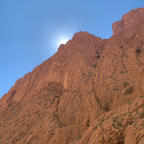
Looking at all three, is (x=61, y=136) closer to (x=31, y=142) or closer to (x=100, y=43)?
(x=31, y=142)

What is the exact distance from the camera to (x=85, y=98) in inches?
854

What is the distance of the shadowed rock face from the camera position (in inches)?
407

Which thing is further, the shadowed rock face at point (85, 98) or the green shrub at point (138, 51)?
the green shrub at point (138, 51)

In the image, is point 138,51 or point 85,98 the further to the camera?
point 138,51

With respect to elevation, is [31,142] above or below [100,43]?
below

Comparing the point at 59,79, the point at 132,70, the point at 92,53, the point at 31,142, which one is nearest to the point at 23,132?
the point at 31,142

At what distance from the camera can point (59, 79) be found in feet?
99.2

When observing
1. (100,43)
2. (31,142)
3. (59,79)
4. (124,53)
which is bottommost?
(31,142)

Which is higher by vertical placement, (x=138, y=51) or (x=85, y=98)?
(x=138, y=51)

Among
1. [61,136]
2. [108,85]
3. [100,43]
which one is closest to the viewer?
[61,136]

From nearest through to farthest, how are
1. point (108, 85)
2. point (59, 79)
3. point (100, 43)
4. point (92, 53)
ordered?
point (108, 85), point (59, 79), point (92, 53), point (100, 43)

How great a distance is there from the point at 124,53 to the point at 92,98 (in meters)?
12.2

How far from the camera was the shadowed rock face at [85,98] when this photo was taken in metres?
10.3

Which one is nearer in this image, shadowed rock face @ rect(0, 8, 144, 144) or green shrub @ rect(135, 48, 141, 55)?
shadowed rock face @ rect(0, 8, 144, 144)
